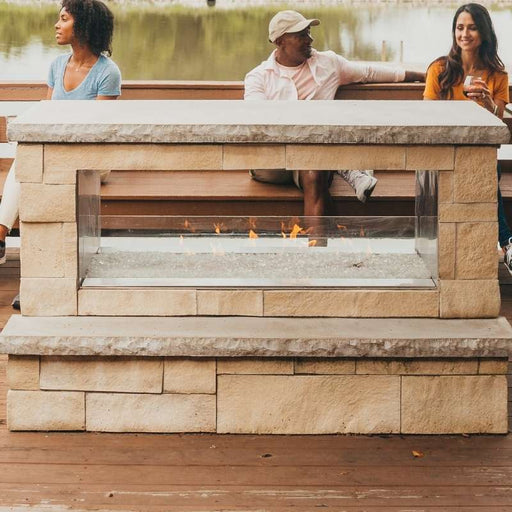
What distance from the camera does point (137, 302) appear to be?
295 cm

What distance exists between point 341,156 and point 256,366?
579mm

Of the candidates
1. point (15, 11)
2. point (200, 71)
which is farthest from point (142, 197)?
point (15, 11)

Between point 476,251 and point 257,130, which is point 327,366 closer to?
point 476,251

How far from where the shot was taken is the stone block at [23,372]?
2.91m

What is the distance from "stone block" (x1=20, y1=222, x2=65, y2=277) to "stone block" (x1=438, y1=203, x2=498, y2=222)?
991 mm

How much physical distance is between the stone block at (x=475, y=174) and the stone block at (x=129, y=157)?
2.00ft

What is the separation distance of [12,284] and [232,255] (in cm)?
164

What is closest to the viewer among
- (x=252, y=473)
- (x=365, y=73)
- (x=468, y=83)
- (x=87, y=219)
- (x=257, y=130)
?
(x=252, y=473)

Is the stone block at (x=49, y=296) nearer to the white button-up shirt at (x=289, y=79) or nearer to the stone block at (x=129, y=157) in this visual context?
the stone block at (x=129, y=157)

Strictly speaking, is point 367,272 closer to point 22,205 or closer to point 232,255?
point 232,255

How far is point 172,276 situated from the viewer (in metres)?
2.99

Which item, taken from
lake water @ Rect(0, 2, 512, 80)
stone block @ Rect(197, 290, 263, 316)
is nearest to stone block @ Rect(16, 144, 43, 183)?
stone block @ Rect(197, 290, 263, 316)

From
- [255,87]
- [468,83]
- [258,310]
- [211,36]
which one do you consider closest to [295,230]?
[258,310]

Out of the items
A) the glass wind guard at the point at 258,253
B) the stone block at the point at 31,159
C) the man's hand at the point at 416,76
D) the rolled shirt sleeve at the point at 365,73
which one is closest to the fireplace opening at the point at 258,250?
the glass wind guard at the point at 258,253
